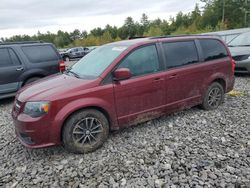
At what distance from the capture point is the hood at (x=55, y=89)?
11.3ft

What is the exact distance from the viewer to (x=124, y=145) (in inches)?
154

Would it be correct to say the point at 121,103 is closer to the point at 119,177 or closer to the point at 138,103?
the point at 138,103

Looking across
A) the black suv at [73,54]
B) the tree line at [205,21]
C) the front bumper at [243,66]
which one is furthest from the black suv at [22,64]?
the tree line at [205,21]

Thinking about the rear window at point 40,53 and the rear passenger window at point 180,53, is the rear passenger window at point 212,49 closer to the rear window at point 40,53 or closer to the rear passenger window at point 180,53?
the rear passenger window at point 180,53

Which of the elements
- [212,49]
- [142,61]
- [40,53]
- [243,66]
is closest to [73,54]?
[40,53]

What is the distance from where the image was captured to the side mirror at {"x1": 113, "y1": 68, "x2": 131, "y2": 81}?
12.2 ft

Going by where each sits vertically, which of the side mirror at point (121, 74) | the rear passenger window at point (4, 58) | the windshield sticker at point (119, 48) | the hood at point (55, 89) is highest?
the windshield sticker at point (119, 48)

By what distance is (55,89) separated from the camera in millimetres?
3578

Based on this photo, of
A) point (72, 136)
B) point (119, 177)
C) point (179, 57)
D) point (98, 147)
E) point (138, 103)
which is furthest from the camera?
point (179, 57)

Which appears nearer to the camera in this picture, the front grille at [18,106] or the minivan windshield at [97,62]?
the front grille at [18,106]

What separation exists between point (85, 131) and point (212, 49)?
3308 mm

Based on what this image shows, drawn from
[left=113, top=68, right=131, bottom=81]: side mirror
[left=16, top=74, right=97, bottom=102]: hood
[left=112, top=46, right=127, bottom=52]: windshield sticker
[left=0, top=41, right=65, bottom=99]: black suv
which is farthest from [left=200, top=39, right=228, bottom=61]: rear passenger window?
[left=0, top=41, right=65, bottom=99]: black suv

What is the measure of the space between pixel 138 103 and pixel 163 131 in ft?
2.49

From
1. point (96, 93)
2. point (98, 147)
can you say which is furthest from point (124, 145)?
point (96, 93)
